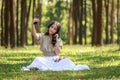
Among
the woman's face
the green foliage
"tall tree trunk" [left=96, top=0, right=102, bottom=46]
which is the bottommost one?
the green foliage

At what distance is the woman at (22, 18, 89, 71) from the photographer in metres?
11.6

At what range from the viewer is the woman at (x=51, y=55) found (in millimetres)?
11594

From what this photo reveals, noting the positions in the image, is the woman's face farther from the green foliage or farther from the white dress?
the green foliage

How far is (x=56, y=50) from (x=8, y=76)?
2168 millimetres

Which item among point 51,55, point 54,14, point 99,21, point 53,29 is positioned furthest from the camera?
point 54,14

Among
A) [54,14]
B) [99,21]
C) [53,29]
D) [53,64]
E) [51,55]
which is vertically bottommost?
[54,14]

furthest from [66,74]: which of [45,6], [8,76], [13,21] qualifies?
[45,6]

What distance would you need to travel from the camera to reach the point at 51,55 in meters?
12.1

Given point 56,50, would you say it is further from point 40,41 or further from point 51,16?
point 51,16

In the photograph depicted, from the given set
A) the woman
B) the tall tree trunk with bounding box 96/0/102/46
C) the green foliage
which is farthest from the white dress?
the green foliage

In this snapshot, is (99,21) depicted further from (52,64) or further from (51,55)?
(52,64)

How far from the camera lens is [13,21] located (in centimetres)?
2522

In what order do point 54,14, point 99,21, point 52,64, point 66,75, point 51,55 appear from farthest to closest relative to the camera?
point 54,14 < point 99,21 < point 51,55 < point 52,64 < point 66,75

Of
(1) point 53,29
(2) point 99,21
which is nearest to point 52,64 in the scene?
(1) point 53,29
